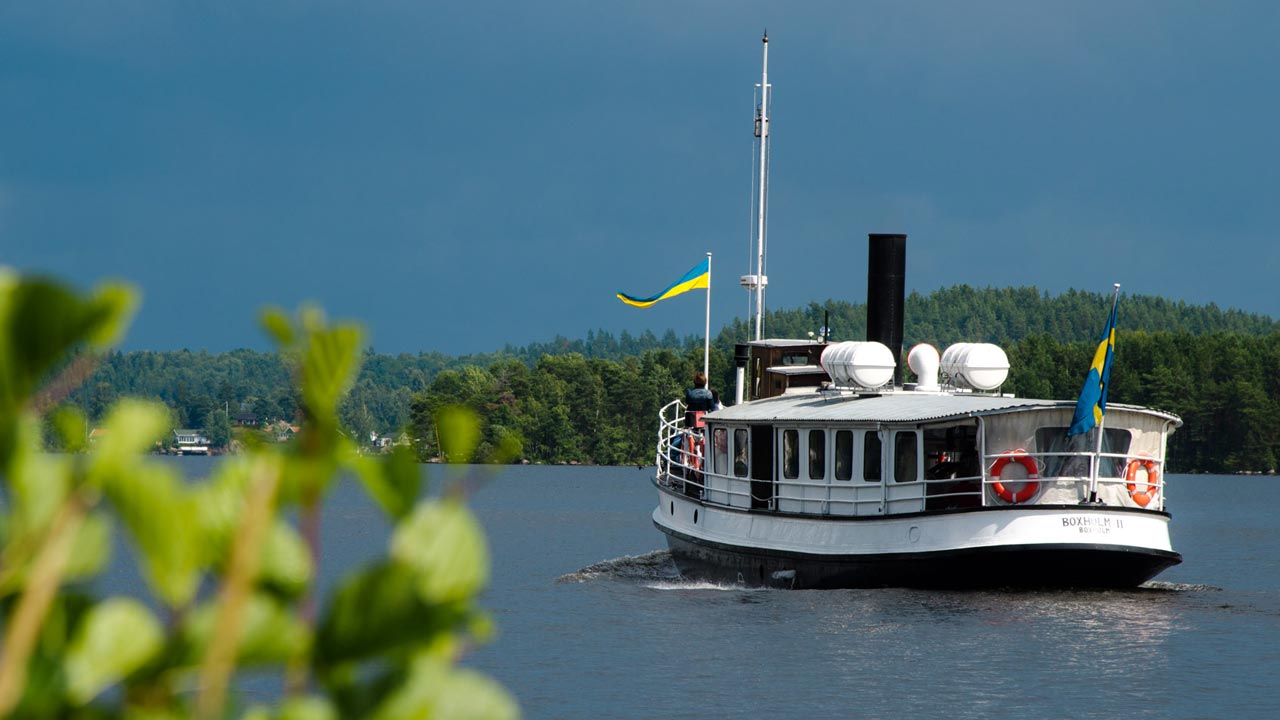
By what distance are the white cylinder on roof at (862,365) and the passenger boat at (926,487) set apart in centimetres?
3

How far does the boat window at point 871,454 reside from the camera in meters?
23.1

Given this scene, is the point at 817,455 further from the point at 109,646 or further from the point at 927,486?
the point at 109,646

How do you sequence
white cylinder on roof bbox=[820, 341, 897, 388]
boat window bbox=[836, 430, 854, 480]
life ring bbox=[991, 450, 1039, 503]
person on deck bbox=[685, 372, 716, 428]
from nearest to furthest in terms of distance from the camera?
life ring bbox=[991, 450, 1039, 503], boat window bbox=[836, 430, 854, 480], white cylinder on roof bbox=[820, 341, 897, 388], person on deck bbox=[685, 372, 716, 428]

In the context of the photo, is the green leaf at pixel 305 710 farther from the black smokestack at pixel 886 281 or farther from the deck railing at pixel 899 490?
the black smokestack at pixel 886 281

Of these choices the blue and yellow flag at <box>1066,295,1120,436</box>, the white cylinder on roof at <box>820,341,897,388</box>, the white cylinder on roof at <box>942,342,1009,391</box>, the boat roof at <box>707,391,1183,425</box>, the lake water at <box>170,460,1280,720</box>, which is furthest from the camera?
the white cylinder on roof at <box>942,342,1009,391</box>

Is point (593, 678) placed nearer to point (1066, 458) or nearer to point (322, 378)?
point (1066, 458)

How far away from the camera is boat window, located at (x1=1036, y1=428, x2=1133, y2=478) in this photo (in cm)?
2206

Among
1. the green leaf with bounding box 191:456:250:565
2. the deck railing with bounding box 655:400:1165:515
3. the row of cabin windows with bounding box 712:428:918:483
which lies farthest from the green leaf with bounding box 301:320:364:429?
the row of cabin windows with bounding box 712:428:918:483

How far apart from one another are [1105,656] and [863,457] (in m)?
5.04

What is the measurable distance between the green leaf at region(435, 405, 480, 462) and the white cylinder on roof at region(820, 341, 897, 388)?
78.0ft

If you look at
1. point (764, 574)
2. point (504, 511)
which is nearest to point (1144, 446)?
point (764, 574)

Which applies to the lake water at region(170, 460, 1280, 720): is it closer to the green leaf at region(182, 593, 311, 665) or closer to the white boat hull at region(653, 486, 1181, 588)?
the white boat hull at region(653, 486, 1181, 588)

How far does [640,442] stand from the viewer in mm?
154000

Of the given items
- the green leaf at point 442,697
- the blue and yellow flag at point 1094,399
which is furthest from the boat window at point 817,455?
the green leaf at point 442,697
